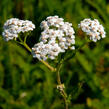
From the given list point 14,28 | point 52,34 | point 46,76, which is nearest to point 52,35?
point 52,34

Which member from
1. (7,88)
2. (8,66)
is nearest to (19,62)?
Answer: (8,66)

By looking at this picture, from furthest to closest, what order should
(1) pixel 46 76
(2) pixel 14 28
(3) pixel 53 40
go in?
1. (1) pixel 46 76
2. (2) pixel 14 28
3. (3) pixel 53 40

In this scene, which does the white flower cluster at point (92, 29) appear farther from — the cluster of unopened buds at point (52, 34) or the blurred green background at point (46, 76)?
the blurred green background at point (46, 76)

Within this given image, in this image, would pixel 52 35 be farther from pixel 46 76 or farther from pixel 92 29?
pixel 46 76

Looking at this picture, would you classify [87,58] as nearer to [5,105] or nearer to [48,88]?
[48,88]

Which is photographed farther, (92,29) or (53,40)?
(92,29)

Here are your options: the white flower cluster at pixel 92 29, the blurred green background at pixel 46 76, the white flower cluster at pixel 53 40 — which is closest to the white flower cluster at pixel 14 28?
the white flower cluster at pixel 53 40

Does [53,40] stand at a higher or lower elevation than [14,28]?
lower

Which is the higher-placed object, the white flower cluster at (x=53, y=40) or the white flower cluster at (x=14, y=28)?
the white flower cluster at (x=14, y=28)
